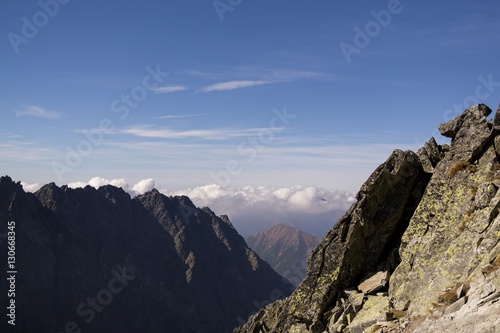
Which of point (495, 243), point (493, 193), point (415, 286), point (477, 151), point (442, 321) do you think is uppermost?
point (477, 151)

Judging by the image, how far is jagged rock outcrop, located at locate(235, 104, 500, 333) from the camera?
863 inches

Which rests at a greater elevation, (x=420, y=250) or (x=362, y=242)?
(x=362, y=242)

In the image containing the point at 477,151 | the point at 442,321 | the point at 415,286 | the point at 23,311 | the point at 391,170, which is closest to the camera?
the point at 442,321

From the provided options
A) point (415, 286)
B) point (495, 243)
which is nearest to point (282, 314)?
point (415, 286)

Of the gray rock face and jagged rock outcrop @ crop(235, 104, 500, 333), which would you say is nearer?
jagged rock outcrop @ crop(235, 104, 500, 333)

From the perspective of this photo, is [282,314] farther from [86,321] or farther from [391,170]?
[86,321]

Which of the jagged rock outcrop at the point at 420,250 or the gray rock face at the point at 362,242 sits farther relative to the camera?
the gray rock face at the point at 362,242

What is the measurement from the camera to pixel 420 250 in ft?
92.0

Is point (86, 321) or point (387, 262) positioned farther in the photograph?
point (86, 321)

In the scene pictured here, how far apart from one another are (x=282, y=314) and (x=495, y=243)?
18.8 metres

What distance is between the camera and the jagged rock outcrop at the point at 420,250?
21.9 m

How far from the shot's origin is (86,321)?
180250mm

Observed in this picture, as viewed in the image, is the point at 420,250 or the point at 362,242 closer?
the point at 420,250

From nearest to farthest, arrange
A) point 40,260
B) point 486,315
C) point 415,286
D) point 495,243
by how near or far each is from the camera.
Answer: point 486,315, point 495,243, point 415,286, point 40,260
